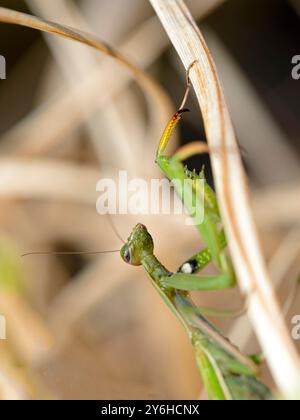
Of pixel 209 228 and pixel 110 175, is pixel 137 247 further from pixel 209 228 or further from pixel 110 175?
pixel 110 175

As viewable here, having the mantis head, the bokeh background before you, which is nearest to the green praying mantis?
the mantis head

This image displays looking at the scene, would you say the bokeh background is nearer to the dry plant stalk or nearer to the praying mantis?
the praying mantis

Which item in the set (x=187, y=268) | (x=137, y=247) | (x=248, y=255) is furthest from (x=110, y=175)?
(x=248, y=255)

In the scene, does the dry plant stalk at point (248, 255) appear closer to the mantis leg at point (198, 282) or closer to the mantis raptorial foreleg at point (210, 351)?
the mantis leg at point (198, 282)

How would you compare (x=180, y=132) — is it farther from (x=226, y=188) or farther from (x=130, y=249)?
(x=226, y=188)

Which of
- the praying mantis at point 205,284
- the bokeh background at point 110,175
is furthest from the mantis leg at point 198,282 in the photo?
the bokeh background at point 110,175

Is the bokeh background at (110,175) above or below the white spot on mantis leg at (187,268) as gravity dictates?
above
